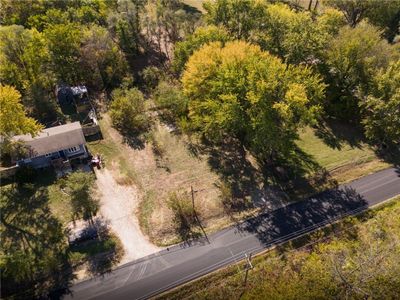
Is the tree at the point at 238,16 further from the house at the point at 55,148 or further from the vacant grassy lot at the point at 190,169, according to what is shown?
the house at the point at 55,148

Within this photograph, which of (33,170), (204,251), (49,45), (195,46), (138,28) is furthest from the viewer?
(138,28)

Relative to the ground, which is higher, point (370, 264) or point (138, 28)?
point (138, 28)

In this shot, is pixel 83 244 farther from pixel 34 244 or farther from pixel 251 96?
pixel 251 96

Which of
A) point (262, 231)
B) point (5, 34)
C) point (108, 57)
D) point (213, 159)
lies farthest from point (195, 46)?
point (262, 231)

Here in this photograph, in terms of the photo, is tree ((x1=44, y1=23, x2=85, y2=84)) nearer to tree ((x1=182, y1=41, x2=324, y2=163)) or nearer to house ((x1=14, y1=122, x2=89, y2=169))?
house ((x1=14, y1=122, x2=89, y2=169))

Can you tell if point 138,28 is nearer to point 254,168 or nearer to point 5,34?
point 5,34

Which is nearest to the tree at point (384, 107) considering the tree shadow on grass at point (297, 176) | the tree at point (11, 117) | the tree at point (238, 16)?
the tree shadow on grass at point (297, 176)

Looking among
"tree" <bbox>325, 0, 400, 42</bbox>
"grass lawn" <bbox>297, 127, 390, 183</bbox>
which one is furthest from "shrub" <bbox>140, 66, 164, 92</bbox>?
"tree" <bbox>325, 0, 400, 42</bbox>
